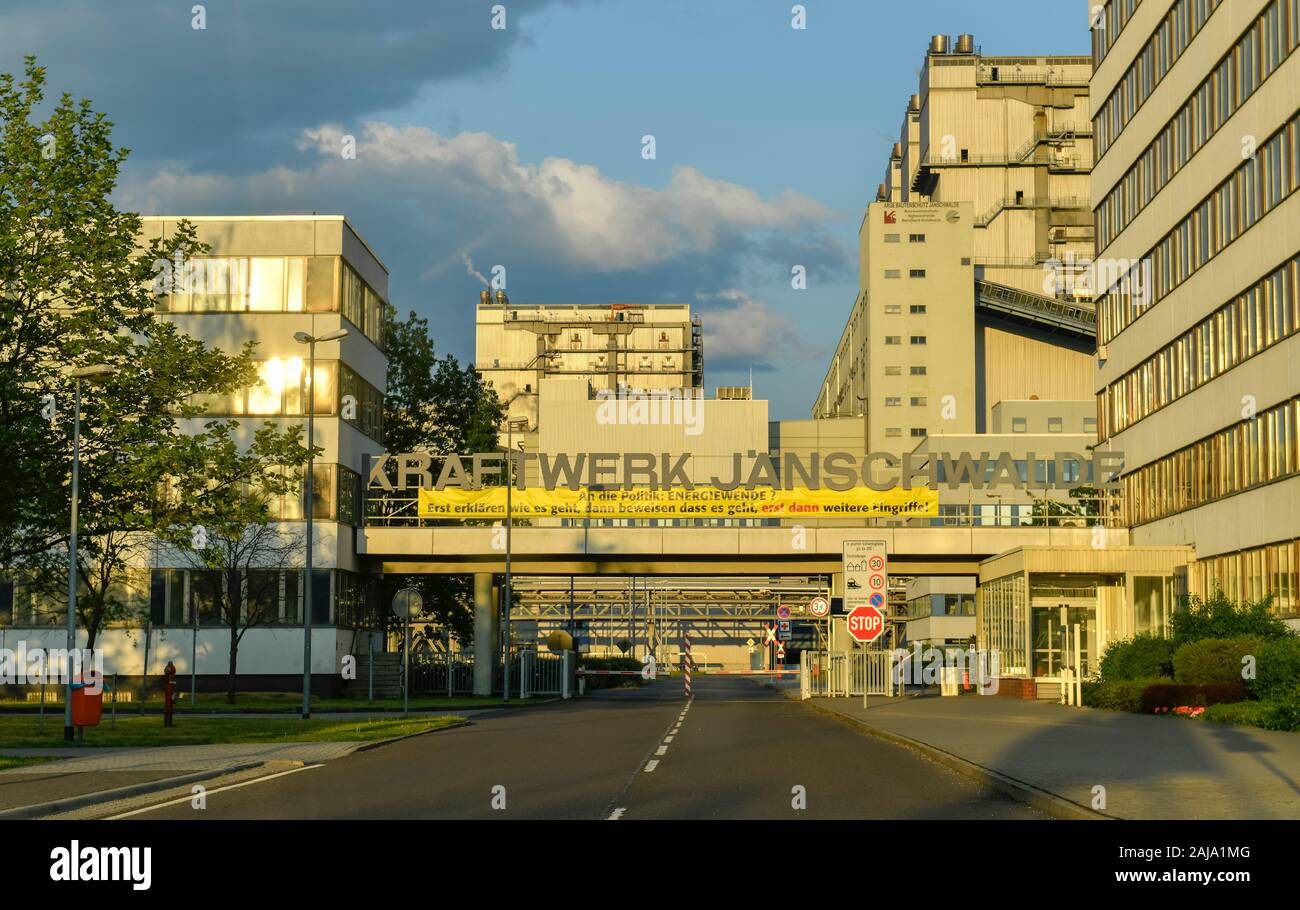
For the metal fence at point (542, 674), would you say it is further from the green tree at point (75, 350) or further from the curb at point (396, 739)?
the green tree at point (75, 350)

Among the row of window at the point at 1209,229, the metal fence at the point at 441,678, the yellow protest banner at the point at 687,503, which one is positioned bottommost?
the metal fence at the point at 441,678

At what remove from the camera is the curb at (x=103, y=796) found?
1415 centimetres

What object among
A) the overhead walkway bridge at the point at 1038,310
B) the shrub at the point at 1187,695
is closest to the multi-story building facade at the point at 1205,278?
the shrub at the point at 1187,695

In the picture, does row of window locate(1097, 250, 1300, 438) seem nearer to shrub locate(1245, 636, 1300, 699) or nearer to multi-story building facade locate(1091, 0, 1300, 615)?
multi-story building facade locate(1091, 0, 1300, 615)

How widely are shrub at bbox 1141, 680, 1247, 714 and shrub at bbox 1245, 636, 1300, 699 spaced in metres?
0.46

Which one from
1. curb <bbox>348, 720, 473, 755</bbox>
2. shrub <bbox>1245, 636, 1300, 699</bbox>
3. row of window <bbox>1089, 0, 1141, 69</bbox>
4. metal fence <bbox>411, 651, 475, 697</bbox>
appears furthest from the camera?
metal fence <bbox>411, 651, 475, 697</bbox>

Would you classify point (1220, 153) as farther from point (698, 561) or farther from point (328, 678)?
point (328, 678)

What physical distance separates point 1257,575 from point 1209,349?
7.07 meters

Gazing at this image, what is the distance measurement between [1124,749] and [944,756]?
277 centimetres

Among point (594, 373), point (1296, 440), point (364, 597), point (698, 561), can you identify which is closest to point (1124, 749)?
point (1296, 440)

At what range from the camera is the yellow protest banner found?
52906 millimetres

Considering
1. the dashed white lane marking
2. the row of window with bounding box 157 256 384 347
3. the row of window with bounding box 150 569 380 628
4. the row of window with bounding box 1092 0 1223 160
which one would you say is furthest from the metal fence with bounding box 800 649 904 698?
the dashed white lane marking

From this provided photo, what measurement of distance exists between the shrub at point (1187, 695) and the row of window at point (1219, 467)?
6.76m

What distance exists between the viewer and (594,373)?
508ft
